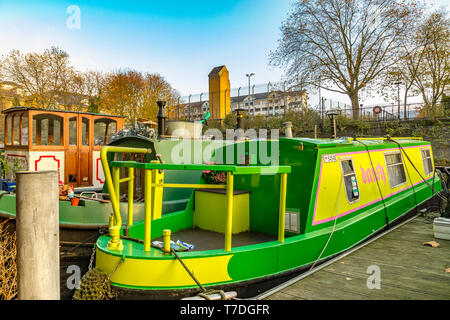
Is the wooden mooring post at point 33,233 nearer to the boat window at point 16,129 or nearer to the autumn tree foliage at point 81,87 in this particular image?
the boat window at point 16,129

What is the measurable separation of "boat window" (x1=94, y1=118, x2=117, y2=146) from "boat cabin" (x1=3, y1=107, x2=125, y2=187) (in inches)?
1.3

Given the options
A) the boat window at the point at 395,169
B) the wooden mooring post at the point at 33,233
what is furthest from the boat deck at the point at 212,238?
the boat window at the point at 395,169

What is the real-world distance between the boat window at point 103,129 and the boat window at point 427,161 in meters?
9.56

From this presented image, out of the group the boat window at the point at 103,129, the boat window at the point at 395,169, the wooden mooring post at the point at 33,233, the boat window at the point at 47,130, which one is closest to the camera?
the wooden mooring post at the point at 33,233

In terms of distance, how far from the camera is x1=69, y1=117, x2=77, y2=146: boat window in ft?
30.3

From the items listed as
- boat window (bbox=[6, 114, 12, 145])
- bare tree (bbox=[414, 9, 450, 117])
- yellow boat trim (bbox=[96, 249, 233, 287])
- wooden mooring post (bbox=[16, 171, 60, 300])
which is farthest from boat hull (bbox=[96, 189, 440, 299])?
bare tree (bbox=[414, 9, 450, 117])

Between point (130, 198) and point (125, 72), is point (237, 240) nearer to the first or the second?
point (130, 198)

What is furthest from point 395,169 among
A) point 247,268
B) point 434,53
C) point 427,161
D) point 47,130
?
point 434,53

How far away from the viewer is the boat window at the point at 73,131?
924 cm

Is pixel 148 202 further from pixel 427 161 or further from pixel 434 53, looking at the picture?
pixel 434 53

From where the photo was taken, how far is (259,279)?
4047 millimetres

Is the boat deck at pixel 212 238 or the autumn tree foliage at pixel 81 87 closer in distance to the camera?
the boat deck at pixel 212 238
